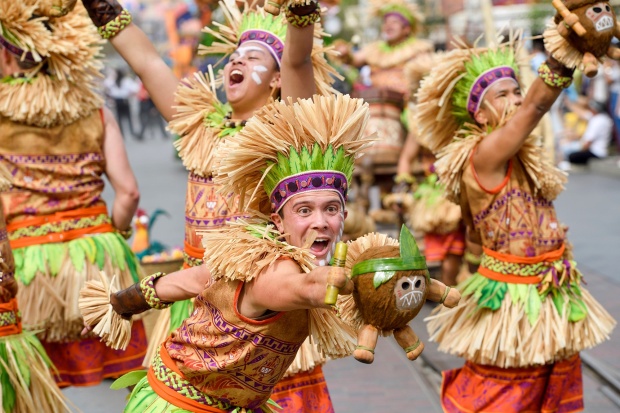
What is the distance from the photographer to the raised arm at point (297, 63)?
3.47 metres

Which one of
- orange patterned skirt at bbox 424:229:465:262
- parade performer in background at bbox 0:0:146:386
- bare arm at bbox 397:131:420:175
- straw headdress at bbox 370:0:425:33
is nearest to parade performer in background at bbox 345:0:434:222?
straw headdress at bbox 370:0:425:33

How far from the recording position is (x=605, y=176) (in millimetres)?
15039

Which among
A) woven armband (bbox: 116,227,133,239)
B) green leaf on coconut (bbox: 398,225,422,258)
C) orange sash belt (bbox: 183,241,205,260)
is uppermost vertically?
green leaf on coconut (bbox: 398,225,422,258)

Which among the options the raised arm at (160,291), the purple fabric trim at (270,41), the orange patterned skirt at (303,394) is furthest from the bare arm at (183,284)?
the purple fabric trim at (270,41)

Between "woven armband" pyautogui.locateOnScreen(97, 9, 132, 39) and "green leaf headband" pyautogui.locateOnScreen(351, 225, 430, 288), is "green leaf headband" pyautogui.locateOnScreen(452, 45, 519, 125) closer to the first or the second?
"woven armband" pyautogui.locateOnScreen(97, 9, 132, 39)

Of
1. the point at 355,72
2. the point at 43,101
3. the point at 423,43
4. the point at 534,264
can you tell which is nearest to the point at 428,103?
the point at 534,264

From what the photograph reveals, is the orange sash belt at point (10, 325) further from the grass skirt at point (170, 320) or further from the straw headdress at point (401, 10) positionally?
the straw headdress at point (401, 10)

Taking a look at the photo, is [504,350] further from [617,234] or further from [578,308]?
[617,234]

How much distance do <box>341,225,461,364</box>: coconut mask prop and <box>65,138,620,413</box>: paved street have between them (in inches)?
117

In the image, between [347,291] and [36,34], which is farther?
[36,34]

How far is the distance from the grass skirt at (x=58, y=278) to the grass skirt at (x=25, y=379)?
0.80 meters

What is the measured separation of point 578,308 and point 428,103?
1174mm

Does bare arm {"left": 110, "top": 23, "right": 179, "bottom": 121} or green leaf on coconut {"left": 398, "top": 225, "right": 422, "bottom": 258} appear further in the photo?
bare arm {"left": 110, "top": 23, "right": 179, "bottom": 121}

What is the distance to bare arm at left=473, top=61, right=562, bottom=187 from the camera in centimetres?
403
